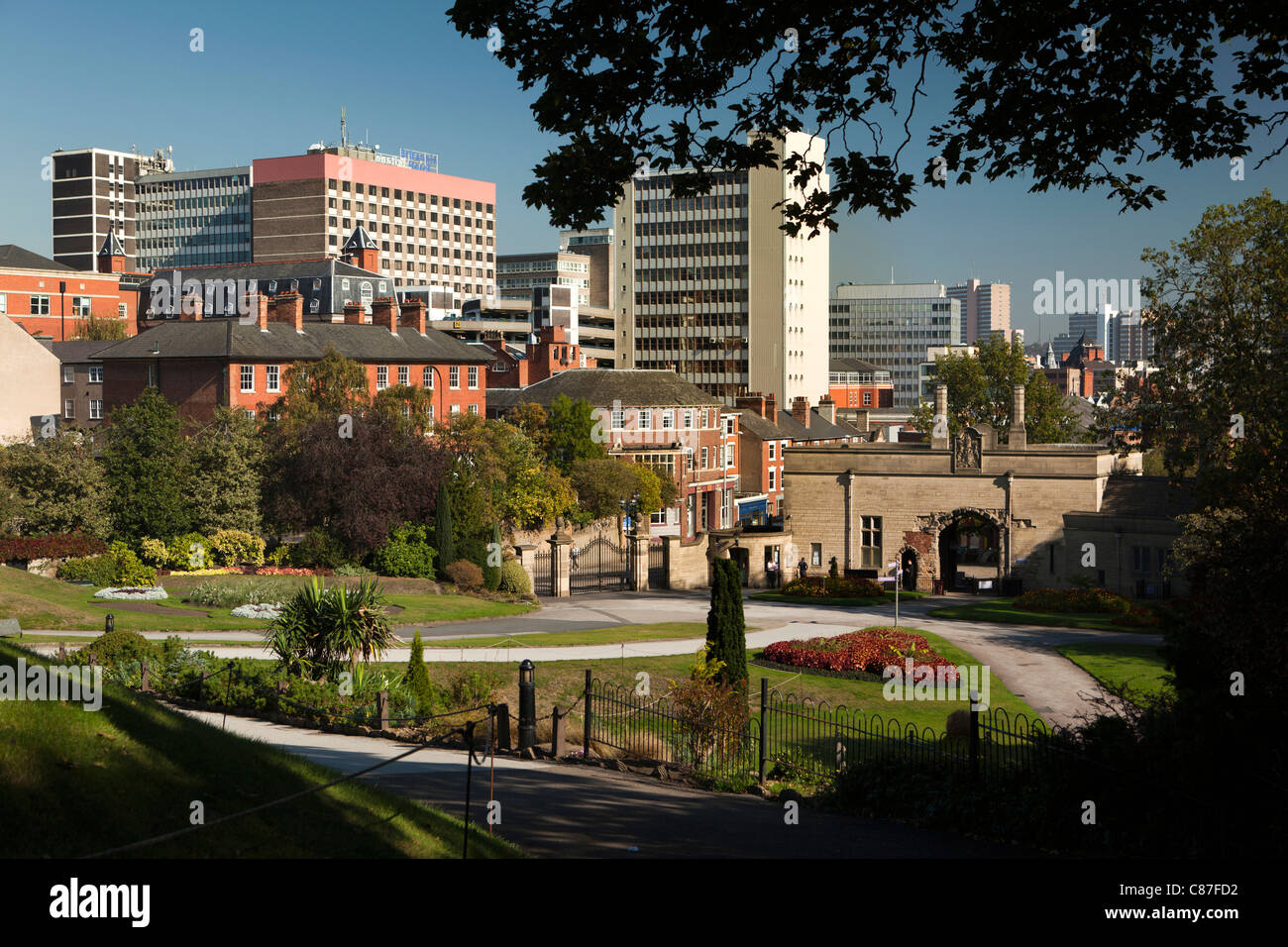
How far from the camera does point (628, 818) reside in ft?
50.6

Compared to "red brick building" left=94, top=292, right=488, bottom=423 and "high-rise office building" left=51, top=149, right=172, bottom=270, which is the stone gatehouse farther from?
"high-rise office building" left=51, top=149, right=172, bottom=270

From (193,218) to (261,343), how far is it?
129 meters

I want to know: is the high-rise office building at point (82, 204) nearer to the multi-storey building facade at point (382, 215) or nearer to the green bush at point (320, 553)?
the multi-storey building facade at point (382, 215)

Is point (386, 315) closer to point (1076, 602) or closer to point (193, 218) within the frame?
point (1076, 602)

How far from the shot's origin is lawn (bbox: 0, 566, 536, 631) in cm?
3141

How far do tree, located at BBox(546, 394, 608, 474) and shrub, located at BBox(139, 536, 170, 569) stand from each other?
76.5 feet

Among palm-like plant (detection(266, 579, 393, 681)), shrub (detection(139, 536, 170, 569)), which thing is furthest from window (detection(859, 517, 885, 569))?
Answer: palm-like plant (detection(266, 579, 393, 681))

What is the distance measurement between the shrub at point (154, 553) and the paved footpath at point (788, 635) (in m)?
14.6

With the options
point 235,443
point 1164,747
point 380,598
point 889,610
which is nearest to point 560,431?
point 235,443

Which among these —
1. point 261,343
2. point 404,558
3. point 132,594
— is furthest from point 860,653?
point 261,343

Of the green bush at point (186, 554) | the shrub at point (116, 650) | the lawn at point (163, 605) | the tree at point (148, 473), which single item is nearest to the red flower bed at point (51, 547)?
the tree at point (148, 473)
